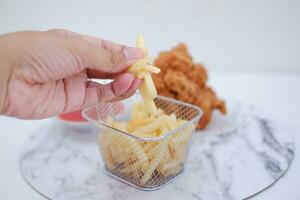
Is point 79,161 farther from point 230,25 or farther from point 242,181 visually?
point 230,25

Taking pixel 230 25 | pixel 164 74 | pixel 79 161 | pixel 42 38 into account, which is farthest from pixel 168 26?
pixel 42 38

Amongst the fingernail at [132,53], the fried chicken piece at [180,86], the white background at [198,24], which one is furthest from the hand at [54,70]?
the white background at [198,24]

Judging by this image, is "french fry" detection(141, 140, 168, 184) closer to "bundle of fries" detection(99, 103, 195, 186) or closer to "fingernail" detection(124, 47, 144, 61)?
"bundle of fries" detection(99, 103, 195, 186)

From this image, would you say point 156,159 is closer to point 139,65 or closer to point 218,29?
point 139,65

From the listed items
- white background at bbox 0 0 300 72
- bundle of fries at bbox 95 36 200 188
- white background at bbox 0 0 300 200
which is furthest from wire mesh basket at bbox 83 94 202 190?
white background at bbox 0 0 300 72

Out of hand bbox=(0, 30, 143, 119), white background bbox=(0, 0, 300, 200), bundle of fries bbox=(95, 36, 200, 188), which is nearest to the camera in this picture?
hand bbox=(0, 30, 143, 119)

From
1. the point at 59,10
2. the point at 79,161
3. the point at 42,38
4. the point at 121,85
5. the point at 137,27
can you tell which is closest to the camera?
the point at 42,38
